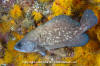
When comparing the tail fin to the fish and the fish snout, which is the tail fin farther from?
the fish snout

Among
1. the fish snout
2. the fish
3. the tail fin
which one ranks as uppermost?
the tail fin

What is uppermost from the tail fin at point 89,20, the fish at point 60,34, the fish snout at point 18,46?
the tail fin at point 89,20

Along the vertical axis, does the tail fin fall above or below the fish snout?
above

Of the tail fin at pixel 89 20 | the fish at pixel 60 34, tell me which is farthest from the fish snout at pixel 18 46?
the tail fin at pixel 89 20

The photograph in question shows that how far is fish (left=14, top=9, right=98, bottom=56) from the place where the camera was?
11.0 ft

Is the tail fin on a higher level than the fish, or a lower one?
higher

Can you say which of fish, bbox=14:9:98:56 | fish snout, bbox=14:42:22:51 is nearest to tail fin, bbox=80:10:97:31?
fish, bbox=14:9:98:56

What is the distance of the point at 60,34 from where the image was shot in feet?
11.4

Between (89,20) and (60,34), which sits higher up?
(89,20)

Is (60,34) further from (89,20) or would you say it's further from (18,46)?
(18,46)

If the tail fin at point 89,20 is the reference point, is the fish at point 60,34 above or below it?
below

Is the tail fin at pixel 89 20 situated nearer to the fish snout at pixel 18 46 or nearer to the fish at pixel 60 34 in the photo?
the fish at pixel 60 34

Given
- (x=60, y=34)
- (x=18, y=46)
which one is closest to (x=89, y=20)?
(x=60, y=34)

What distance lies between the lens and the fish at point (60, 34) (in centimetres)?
334
